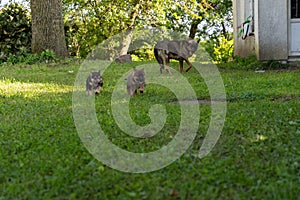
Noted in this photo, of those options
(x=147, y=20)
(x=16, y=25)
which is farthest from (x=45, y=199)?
(x=147, y=20)

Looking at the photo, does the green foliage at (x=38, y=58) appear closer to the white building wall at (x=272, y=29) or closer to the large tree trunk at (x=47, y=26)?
the large tree trunk at (x=47, y=26)

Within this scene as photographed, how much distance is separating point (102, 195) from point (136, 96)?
4.28 metres

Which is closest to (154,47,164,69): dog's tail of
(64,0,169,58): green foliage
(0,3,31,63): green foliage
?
(0,3,31,63): green foliage

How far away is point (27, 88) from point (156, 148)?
5174mm

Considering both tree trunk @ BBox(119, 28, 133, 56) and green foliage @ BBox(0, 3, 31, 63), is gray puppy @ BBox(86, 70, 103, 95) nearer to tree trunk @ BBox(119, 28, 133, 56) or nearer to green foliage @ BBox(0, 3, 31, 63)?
tree trunk @ BBox(119, 28, 133, 56)

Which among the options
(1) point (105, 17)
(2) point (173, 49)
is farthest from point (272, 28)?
(1) point (105, 17)

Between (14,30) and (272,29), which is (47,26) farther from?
(272,29)

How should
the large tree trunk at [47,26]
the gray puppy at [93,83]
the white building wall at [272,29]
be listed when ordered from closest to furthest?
the gray puppy at [93,83] → the white building wall at [272,29] → the large tree trunk at [47,26]

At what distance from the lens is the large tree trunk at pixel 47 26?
Result: 14898mm

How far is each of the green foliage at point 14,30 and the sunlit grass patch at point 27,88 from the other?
744 centimetres

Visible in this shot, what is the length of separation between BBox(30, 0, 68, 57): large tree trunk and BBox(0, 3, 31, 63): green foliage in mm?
2015

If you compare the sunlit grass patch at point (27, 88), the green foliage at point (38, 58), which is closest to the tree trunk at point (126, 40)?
the green foliage at point (38, 58)

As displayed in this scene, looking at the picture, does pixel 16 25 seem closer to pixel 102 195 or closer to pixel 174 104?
pixel 174 104

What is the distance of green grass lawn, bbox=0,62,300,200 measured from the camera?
335 centimetres
